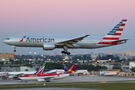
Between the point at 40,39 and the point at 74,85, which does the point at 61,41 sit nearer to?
the point at 40,39

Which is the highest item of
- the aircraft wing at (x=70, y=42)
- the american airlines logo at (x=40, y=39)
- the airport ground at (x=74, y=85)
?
the american airlines logo at (x=40, y=39)

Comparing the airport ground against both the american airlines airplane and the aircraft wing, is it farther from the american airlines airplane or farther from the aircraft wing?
the aircraft wing

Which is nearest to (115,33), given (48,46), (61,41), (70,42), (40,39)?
(70,42)

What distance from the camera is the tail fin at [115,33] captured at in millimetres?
67319

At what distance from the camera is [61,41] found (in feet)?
206

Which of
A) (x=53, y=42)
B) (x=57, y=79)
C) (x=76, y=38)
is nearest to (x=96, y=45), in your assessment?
(x=76, y=38)

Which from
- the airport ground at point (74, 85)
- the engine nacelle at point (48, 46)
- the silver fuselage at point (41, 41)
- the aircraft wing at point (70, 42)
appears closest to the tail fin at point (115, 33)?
the silver fuselage at point (41, 41)

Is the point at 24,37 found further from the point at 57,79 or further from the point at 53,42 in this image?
the point at 57,79

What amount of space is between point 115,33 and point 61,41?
51.1 ft

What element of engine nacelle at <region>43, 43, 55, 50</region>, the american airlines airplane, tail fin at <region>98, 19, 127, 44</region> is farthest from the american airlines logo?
tail fin at <region>98, 19, 127, 44</region>

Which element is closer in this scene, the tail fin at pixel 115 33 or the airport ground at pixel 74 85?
the airport ground at pixel 74 85

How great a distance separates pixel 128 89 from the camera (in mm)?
51500

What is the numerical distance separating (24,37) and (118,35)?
24392 millimetres

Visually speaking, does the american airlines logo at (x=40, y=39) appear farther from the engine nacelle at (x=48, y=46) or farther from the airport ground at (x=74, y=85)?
the airport ground at (x=74, y=85)
